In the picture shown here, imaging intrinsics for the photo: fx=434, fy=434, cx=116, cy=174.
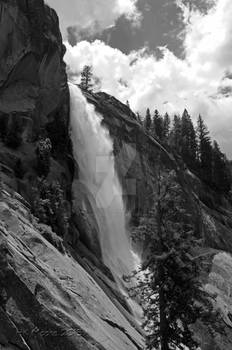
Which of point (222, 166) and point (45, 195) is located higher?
point (222, 166)

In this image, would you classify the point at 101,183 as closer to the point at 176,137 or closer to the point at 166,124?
the point at 176,137

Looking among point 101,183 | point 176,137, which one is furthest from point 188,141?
point 101,183

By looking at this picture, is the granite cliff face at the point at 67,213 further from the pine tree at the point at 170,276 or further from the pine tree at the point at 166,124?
the pine tree at the point at 166,124

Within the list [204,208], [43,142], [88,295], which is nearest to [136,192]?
[204,208]

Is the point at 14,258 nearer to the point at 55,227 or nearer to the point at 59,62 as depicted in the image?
the point at 55,227

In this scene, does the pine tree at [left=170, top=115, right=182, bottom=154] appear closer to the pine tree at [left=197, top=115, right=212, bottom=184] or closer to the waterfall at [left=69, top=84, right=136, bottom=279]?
the pine tree at [left=197, top=115, right=212, bottom=184]

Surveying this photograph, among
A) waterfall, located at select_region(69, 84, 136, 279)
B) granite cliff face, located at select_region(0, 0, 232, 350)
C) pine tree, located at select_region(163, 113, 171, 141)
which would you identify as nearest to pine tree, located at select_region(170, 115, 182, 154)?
pine tree, located at select_region(163, 113, 171, 141)
